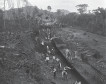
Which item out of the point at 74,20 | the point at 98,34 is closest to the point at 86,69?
the point at 98,34

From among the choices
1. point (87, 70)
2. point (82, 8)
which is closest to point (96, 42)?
point (87, 70)

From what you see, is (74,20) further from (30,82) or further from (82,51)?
(30,82)

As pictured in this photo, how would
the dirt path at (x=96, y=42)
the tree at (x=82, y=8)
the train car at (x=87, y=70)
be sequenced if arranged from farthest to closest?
the tree at (x=82, y=8) < the dirt path at (x=96, y=42) < the train car at (x=87, y=70)

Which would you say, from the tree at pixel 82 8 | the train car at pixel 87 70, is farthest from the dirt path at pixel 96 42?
the tree at pixel 82 8

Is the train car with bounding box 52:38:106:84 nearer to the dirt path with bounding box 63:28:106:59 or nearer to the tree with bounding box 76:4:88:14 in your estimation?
the dirt path with bounding box 63:28:106:59

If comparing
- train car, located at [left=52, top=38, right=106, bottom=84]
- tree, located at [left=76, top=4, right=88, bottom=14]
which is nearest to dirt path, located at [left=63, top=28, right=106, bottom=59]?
train car, located at [left=52, top=38, right=106, bottom=84]

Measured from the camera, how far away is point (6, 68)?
1400 centimetres

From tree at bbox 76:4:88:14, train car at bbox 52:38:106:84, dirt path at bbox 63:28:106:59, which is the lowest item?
train car at bbox 52:38:106:84

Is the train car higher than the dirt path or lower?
lower

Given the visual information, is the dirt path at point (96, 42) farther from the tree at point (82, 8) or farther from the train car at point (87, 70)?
the tree at point (82, 8)

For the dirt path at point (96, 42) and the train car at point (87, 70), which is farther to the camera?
the dirt path at point (96, 42)

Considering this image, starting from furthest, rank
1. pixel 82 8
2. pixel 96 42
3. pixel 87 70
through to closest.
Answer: pixel 82 8, pixel 96 42, pixel 87 70

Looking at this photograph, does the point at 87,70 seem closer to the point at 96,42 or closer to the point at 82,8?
the point at 96,42

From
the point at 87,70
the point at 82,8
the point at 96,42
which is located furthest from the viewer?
the point at 82,8
